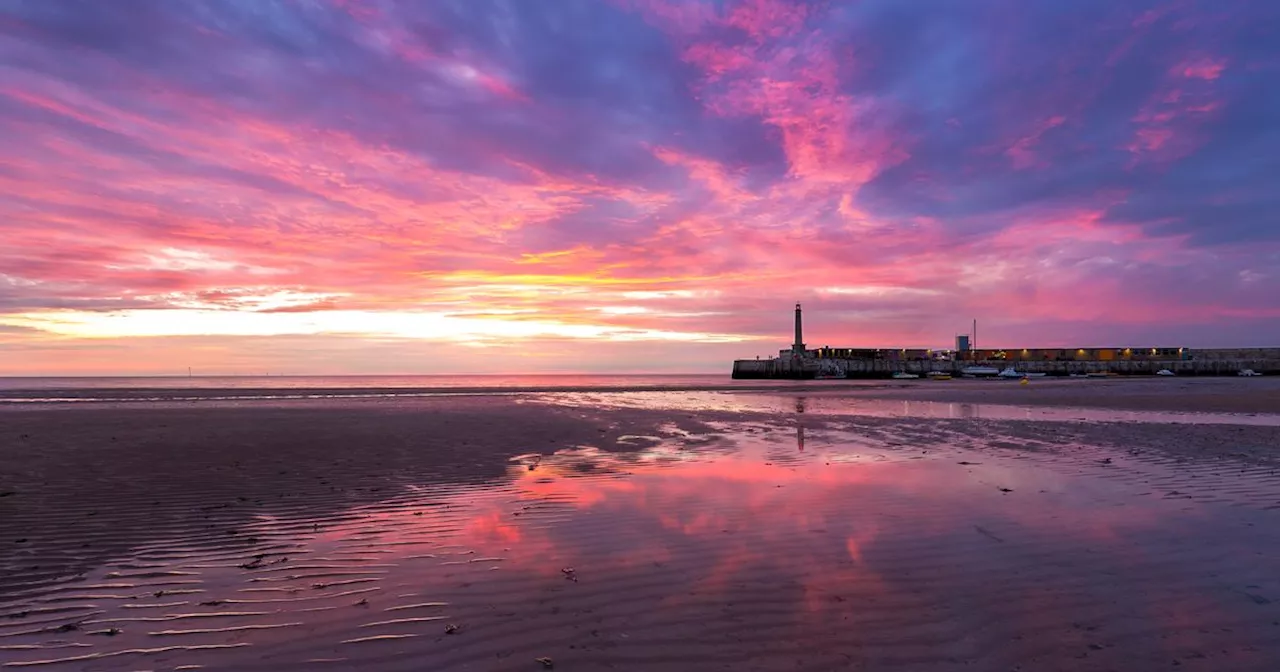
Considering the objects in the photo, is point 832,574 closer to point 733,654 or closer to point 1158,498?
point 733,654

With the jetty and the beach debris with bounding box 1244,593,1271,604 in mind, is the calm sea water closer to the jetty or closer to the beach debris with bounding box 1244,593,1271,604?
the jetty

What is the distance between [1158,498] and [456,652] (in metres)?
10.8

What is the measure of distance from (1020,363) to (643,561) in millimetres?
134804

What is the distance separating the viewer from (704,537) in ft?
26.6

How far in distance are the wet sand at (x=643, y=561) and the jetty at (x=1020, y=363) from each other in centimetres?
9956

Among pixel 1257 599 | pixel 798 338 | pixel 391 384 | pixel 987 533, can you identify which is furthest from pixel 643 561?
pixel 798 338

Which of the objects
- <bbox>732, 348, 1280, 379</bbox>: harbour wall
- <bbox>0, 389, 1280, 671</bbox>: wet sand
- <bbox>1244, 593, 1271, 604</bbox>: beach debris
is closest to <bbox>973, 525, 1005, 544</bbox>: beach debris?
<bbox>0, 389, 1280, 671</bbox>: wet sand

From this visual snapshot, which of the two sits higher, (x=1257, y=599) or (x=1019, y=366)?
(x=1019, y=366)

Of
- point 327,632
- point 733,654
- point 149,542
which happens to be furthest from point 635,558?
point 149,542

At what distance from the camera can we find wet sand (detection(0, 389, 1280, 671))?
4.91 metres

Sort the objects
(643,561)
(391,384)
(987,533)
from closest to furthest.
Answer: (643,561) → (987,533) → (391,384)

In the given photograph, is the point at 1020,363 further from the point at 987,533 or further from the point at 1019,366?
the point at 987,533

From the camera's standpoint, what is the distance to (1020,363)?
400 ft

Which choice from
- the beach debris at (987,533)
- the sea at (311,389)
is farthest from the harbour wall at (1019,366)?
the beach debris at (987,533)
